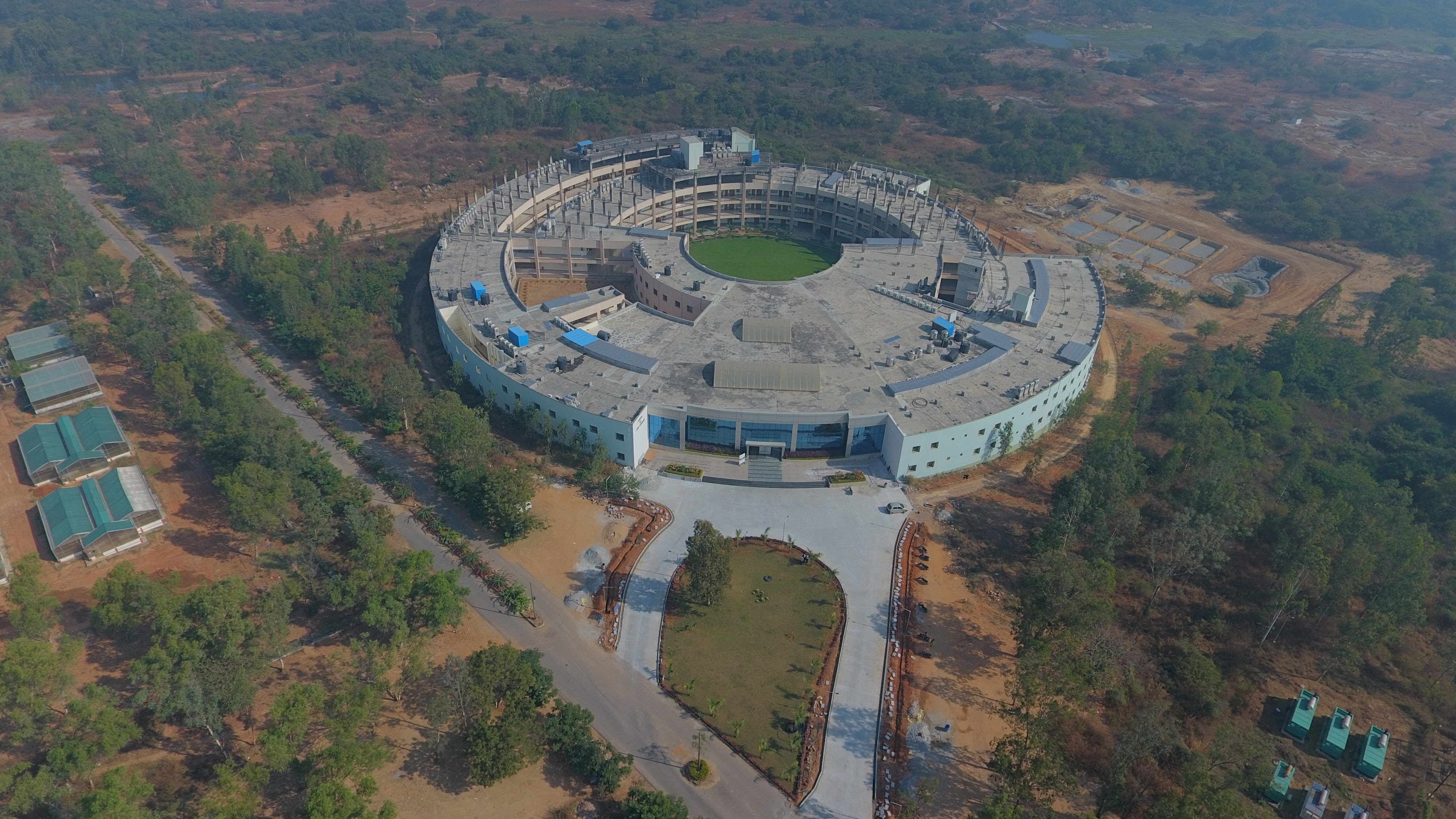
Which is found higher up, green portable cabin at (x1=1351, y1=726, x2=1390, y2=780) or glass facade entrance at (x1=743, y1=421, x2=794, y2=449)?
glass facade entrance at (x1=743, y1=421, x2=794, y2=449)

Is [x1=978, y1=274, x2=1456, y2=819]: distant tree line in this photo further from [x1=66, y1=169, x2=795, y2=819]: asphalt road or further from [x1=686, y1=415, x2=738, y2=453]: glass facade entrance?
[x1=686, y1=415, x2=738, y2=453]: glass facade entrance

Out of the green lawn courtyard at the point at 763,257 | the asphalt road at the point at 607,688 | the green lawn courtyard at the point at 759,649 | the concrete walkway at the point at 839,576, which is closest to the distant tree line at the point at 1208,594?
the concrete walkway at the point at 839,576

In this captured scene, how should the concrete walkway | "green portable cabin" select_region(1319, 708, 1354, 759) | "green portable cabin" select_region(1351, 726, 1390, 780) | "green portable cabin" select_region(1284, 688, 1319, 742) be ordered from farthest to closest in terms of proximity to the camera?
"green portable cabin" select_region(1284, 688, 1319, 742) → "green portable cabin" select_region(1319, 708, 1354, 759) → the concrete walkway → "green portable cabin" select_region(1351, 726, 1390, 780)

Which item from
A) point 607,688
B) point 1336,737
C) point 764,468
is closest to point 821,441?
point 764,468

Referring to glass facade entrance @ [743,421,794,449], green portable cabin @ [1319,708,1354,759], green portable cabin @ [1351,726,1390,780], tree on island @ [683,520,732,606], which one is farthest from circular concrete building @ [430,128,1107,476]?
green portable cabin @ [1351,726,1390,780]

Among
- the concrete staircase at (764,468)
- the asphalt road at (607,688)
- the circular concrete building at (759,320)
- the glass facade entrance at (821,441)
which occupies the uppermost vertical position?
the circular concrete building at (759,320)

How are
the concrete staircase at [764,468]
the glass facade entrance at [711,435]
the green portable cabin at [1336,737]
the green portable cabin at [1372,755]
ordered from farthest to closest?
the glass facade entrance at [711,435], the concrete staircase at [764,468], the green portable cabin at [1336,737], the green portable cabin at [1372,755]

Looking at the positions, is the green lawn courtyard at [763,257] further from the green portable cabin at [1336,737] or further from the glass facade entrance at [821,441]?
the green portable cabin at [1336,737]
